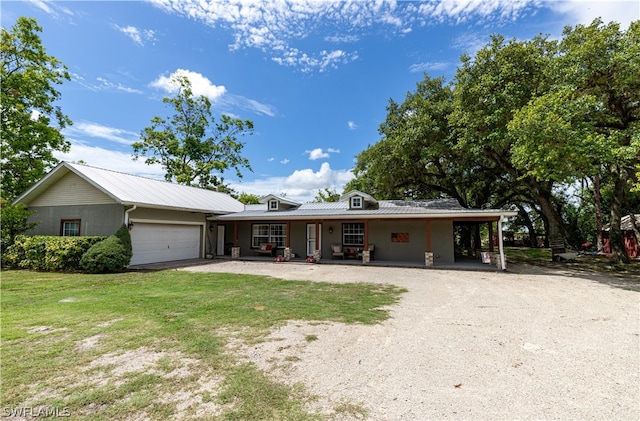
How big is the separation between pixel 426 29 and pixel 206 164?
80.6 ft

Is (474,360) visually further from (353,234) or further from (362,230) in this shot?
(353,234)

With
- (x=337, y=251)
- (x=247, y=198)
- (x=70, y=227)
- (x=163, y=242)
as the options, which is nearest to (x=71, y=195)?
(x=70, y=227)

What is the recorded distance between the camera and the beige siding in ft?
42.8

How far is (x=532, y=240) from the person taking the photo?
2934cm

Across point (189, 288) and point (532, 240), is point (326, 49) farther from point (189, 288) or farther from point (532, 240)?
point (532, 240)

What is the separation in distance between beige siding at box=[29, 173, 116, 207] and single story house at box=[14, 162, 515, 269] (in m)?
0.04

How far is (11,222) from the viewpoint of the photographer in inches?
508

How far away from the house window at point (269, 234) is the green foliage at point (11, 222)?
10190 mm

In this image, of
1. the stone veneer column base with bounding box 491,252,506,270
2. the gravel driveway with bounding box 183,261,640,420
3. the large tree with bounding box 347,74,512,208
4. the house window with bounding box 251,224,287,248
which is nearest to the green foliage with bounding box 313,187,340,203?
the large tree with bounding box 347,74,512,208

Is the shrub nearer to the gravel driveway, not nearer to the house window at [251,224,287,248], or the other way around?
the house window at [251,224,287,248]

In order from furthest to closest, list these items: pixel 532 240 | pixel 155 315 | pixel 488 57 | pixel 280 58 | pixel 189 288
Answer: pixel 532 240, pixel 280 58, pixel 488 57, pixel 189 288, pixel 155 315

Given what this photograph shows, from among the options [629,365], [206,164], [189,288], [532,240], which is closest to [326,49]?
[189,288]

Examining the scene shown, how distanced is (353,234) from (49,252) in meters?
12.9

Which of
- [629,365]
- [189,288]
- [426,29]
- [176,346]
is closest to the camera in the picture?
[629,365]
